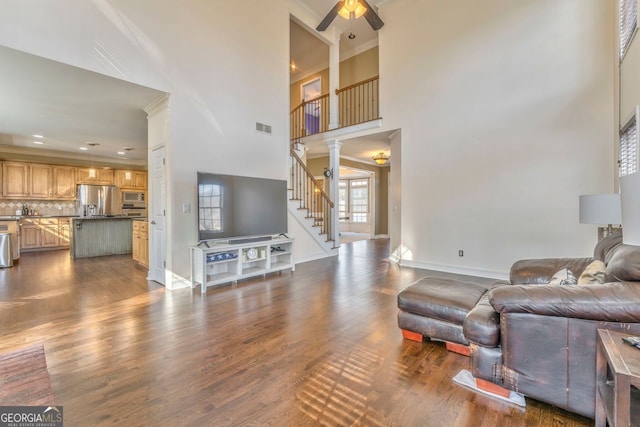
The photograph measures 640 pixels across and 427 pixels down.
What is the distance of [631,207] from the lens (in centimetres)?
153

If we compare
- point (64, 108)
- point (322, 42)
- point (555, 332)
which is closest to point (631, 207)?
point (555, 332)

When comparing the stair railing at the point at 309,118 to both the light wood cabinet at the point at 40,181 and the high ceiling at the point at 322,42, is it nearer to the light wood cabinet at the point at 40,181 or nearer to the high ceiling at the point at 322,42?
the high ceiling at the point at 322,42

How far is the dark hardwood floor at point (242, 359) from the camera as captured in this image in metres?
1.58

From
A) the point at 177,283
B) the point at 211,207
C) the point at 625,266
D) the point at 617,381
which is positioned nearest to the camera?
the point at 617,381

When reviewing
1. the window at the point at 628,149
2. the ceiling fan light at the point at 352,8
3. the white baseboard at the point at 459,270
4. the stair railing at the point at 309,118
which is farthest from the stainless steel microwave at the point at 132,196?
the window at the point at 628,149

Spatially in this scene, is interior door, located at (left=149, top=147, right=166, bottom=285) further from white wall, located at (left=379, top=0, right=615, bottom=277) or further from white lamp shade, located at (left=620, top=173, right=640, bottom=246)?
white lamp shade, located at (left=620, top=173, right=640, bottom=246)

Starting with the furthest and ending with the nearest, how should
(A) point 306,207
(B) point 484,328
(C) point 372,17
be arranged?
(A) point 306,207 < (C) point 372,17 < (B) point 484,328

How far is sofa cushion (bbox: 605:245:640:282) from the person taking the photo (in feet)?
4.74

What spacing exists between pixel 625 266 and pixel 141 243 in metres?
6.75

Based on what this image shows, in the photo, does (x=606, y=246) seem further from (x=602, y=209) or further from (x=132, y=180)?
(x=132, y=180)

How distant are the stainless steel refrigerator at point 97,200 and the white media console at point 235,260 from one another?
20.0ft


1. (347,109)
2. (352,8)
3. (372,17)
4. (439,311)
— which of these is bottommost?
(439,311)

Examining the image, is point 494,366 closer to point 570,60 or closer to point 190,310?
point 190,310

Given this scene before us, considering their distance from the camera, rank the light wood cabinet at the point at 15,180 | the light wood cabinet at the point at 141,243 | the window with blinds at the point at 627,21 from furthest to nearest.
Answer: the light wood cabinet at the point at 15,180, the light wood cabinet at the point at 141,243, the window with blinds at the point at 627,21
